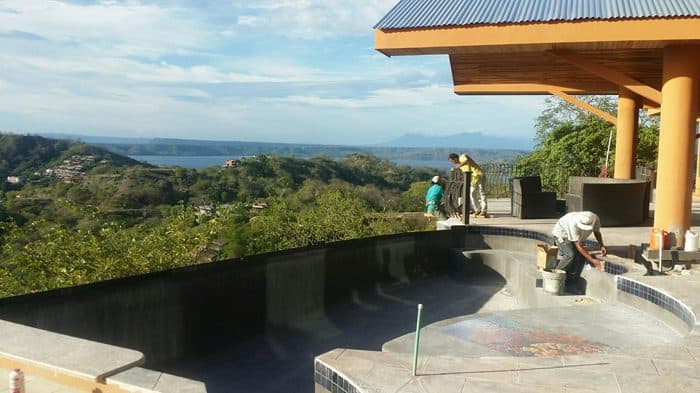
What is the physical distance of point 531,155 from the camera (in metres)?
26.5

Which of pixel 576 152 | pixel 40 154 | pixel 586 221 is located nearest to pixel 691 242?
pixel 586 221

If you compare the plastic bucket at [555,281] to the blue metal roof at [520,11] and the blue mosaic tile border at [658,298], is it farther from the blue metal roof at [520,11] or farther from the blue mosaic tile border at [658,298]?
the blue metal roof at [520,11]

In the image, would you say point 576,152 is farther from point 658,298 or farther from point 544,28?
point 658,298

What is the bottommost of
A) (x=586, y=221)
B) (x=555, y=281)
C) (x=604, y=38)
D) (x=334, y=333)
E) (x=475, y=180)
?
(x=334, y=333)

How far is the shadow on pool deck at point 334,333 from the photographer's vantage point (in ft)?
20.7

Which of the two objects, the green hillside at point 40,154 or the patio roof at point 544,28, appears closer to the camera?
the patio roof at point 544,28

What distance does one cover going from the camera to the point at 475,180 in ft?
41.1

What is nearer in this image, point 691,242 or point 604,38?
point 691,242

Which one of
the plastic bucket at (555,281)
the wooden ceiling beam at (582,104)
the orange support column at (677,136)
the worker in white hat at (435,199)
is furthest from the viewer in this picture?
the wooden ceiling beam at (582,104)

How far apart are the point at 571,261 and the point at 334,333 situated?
10.7 ft

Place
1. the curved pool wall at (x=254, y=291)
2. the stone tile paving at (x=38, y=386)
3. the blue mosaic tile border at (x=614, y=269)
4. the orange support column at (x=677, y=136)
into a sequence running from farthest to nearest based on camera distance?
the orange support column at (x=677, y=136), the blue mosaic tile border at (x=614, y=269), the curved pool wall at (x=254, y=291), the stone tile paving at (x=38, y=386)

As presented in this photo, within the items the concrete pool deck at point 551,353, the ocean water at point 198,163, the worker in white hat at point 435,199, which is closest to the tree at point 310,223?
the worker in white hat at point 435,199

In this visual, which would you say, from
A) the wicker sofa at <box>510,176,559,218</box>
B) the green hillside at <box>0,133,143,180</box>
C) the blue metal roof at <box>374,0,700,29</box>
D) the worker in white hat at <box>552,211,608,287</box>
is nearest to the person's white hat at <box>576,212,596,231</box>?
the worker in white hat at <box>552,211,608,287</box>

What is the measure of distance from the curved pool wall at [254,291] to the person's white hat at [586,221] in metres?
0.63
